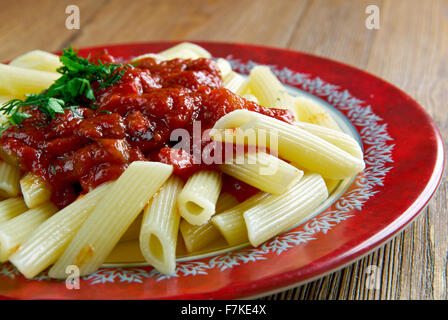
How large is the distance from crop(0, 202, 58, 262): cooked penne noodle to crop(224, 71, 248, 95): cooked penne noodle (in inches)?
62.3

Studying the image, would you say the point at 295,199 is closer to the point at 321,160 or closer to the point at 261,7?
the point at 321,160

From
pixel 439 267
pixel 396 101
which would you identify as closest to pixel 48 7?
pixel 396 101

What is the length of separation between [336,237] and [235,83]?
1.74 meters

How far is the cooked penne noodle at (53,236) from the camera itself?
2.69 metres

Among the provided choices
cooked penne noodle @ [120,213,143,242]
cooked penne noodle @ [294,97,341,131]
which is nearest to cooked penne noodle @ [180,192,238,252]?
cooked penne noodle @ [120,213,143,242]

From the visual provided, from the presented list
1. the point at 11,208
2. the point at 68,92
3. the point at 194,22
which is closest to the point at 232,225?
the point at 11,208

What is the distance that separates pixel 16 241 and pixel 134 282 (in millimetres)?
695

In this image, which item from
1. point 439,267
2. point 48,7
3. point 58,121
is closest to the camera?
point 439,267

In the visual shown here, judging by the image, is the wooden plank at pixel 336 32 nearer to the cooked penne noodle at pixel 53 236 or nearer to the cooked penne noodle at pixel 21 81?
the cooked penne noodle at pixel 21 81

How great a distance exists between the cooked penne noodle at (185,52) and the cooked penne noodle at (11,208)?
1.79 meters

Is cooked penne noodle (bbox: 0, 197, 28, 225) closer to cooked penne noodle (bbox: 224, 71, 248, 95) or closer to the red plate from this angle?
the red plate

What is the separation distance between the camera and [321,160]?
10.8ft

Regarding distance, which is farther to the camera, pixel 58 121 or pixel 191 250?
pixel 58 121

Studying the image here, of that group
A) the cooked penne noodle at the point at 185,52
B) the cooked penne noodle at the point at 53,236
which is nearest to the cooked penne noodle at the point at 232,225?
the cooked penne noodle at the point at 53,236
